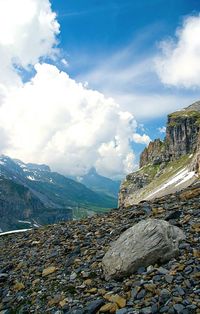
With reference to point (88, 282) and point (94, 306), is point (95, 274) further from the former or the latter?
point (94, 306)

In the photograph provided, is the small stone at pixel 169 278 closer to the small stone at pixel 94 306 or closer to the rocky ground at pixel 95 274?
the rocky ground at pixel 95 274

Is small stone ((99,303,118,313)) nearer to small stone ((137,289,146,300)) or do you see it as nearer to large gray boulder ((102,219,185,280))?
small stone ((137,289,146,300))

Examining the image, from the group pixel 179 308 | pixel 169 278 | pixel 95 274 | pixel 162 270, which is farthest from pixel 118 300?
pixel 95 274

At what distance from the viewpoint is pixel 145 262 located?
1499 centimetres

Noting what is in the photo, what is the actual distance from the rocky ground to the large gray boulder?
33cm

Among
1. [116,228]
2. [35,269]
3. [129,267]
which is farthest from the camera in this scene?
[116,228]

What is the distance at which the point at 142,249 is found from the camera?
50.2ft

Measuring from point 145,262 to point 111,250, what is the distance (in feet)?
6.56

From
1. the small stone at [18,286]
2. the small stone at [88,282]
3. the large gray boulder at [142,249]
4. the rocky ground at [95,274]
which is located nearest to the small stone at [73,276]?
the rocky ground at [95,274]

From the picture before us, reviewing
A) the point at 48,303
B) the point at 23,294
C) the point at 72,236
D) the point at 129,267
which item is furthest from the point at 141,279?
the point at 72,236

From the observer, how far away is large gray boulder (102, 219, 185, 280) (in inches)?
590

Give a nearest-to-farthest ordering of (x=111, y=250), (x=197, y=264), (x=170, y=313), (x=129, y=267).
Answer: (x=170, y=313), (x=197, y=264), (x=129, y=267), (x=111, y=250)

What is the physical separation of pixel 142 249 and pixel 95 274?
2.33 m

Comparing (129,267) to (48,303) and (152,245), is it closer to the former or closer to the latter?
(152,245)
